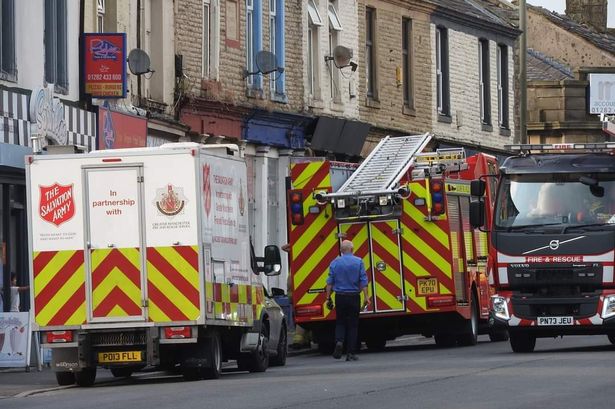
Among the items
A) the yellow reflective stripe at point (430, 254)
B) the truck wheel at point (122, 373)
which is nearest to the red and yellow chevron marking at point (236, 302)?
the truck wheel at point (122, 373)

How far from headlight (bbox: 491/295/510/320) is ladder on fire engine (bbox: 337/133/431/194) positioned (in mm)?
2908

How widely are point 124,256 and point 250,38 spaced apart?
17.5m

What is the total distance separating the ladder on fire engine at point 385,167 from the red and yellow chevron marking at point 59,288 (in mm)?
7603

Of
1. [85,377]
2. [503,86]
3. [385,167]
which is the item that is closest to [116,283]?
[85,377]

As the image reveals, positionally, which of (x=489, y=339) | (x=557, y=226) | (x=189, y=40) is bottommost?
(x=489, y=339)

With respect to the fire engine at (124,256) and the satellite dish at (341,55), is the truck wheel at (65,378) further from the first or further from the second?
the satellite dish at (341,55)

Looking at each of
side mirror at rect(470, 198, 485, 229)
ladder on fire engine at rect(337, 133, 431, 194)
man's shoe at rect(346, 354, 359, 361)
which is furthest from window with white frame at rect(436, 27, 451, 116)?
man's shoe at rect(346, 354, 359, 361)

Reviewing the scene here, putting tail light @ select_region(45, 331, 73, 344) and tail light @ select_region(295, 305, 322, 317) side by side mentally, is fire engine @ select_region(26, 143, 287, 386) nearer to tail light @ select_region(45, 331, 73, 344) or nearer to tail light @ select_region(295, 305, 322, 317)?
tail light @ select_region(45, 331, 73, 344)

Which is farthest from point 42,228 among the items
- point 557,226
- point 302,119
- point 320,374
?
point 302,119

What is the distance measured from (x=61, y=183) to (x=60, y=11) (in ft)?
30.7

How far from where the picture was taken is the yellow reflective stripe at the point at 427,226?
28469 millimetres

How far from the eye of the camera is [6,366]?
25.1 m

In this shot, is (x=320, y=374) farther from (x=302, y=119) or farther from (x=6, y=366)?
(x=302, y=119)

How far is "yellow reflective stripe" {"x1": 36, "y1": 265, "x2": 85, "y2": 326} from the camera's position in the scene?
21609mm
